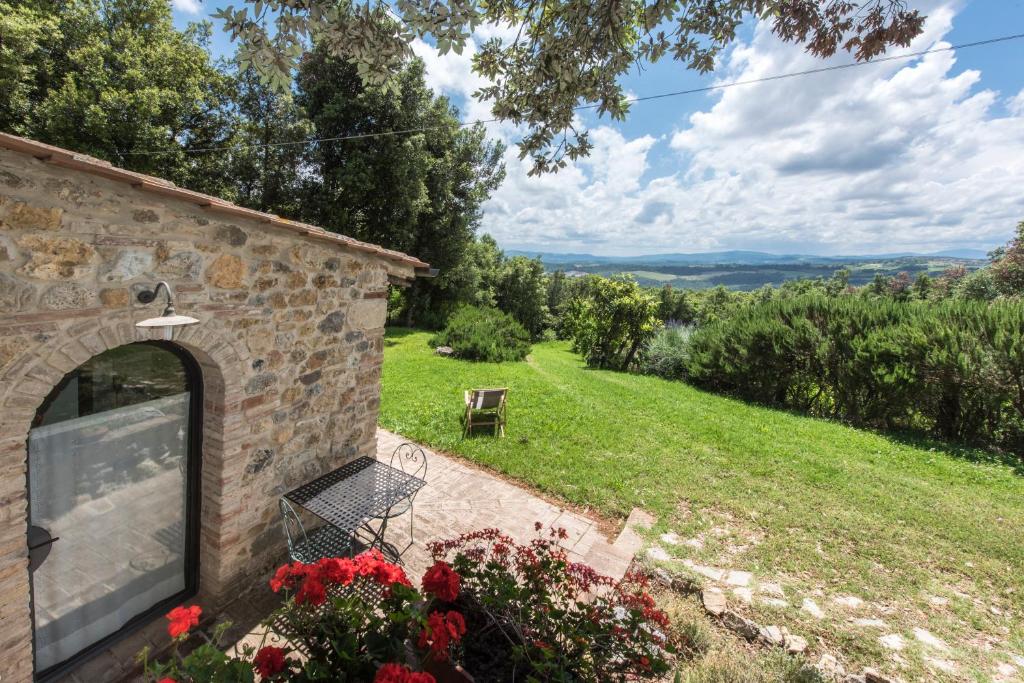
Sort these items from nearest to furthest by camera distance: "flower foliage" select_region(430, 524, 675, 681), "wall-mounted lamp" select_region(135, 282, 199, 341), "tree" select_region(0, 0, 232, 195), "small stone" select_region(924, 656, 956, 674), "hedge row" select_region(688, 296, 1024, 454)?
1. "wall-mounted lamp" select_region(135, 282, 199, 341)
2. "flower foliage" select_region(430, 524, 675, 681)
3. "small stone" select_region(924, 656, 956, 674)
4. "hedge row" select_region(688, 296, 1024, 454)
5. "tree" select_region(0, 0, 232, 195)

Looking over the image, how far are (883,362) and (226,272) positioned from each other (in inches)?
521

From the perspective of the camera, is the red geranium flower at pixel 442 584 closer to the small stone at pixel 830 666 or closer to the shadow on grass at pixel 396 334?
the small stone at pixel 830 666

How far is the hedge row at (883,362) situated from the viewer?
8953 millimetres

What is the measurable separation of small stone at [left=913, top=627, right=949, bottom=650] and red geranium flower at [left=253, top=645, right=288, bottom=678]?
525 cm

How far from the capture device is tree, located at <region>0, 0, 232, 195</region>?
1134cm

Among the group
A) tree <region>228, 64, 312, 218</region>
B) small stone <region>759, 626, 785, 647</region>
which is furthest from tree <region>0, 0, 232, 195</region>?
small stone <region>759, 626, 785, 647</region>

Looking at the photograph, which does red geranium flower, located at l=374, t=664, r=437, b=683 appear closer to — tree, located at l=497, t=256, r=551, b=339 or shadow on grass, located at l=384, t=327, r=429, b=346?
shadow on grass, located at l=384, t=327, r=429, b=346

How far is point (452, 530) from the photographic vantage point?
17.1 ft

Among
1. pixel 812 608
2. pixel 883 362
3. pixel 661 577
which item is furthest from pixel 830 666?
pixel 883 362

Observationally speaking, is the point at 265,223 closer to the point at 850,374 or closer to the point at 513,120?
the point at 513,120

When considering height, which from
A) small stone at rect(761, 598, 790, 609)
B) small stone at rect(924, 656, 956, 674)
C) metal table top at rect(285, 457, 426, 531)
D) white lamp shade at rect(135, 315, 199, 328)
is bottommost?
small stone at rect(761, 598, 790, 609)

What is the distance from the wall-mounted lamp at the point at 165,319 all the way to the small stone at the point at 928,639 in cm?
640

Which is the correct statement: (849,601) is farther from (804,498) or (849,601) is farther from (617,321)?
(617,321)

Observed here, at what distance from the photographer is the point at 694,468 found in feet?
24.3
